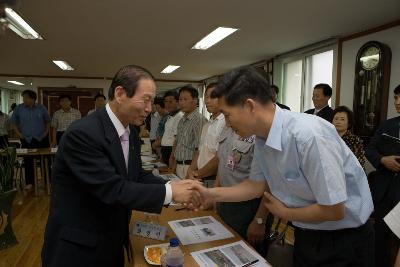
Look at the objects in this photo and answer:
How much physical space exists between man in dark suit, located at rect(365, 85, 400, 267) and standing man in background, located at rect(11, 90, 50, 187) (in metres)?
5.20

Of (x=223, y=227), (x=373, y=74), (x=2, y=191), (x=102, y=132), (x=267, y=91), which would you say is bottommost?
(x=2, y=191)

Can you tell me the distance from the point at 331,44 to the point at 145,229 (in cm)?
422

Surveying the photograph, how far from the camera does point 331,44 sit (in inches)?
180

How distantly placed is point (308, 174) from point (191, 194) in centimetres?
68

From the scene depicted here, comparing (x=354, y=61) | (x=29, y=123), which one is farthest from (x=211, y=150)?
(x=29, y=123)

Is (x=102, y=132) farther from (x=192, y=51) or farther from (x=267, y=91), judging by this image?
(x=192, y=51)

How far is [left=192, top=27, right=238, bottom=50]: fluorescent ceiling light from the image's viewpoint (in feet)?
13.5

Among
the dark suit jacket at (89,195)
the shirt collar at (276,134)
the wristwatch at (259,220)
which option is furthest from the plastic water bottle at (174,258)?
the wristwatch at (259,220)

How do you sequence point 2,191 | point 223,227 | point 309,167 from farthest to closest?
1. point 2,191
2. point 223,227
3. point 309,167

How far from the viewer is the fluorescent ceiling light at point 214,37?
411 cm

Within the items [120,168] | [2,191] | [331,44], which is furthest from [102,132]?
[331,44]

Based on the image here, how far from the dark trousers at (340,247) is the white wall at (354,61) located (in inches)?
116

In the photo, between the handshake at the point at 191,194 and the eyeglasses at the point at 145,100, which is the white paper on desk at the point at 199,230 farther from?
the eyeglasses at the point at 145,100

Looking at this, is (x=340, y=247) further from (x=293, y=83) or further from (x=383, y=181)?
(x=293, y=83)
